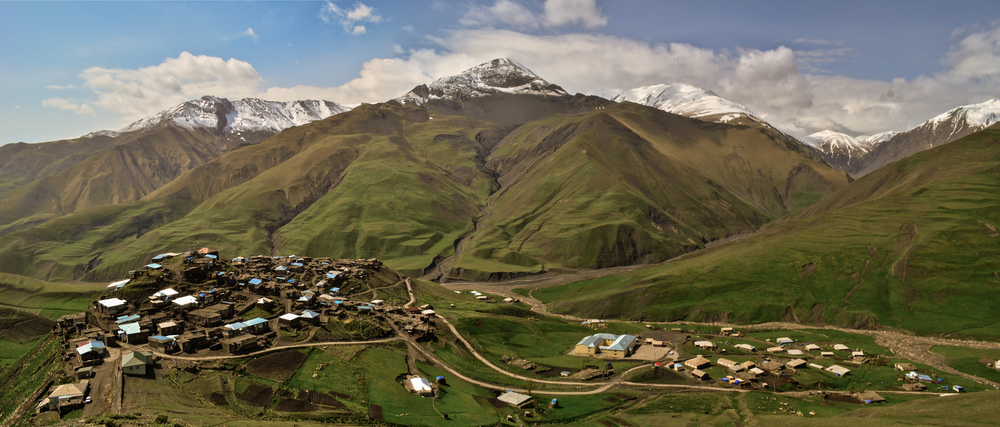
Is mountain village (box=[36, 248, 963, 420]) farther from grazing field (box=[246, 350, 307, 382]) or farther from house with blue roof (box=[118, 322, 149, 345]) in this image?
grazing field (box=[246, 350, 307, 382])

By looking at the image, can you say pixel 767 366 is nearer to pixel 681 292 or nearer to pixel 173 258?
pixel 681 292

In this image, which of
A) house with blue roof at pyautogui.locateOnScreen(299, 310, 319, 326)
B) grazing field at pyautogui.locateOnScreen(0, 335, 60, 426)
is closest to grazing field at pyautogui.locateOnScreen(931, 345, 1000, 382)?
house with blue roof at pyautogui.locateOnScreen(299, 310, 319, 326)

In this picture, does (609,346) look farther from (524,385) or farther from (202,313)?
(202,313)

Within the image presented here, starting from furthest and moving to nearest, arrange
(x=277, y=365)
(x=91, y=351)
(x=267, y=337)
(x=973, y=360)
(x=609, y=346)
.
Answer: (x=609, y=346) < (x=973, y=360) < (x=267, y=337) < (x=277, y=365) < (x=91, y=351)

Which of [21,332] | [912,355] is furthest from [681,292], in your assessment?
[21,332]

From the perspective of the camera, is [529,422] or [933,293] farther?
[933,293]

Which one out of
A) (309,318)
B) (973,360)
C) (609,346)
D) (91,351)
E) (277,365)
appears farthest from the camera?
(609,346)

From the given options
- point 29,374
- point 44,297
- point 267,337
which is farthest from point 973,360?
point 44,297

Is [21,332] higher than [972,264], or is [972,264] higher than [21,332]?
[972,264]

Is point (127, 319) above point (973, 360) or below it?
above
